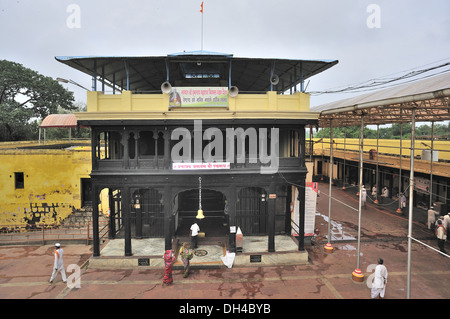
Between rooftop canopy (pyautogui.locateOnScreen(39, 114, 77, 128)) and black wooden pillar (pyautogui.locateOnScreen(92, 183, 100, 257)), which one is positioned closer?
black wooden pillar (pyautogui.locateOnScreen(92, 183, 100, 257))

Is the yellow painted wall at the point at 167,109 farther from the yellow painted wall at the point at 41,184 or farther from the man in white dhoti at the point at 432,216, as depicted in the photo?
the man in white dhoti at the point at 432,216

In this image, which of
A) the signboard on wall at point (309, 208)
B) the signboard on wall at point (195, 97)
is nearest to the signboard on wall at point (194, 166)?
the signboard on wall at point (195, 97)

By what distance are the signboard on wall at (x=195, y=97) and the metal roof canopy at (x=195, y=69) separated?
2.38 ft

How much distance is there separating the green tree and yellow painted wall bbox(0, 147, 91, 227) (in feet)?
53.7

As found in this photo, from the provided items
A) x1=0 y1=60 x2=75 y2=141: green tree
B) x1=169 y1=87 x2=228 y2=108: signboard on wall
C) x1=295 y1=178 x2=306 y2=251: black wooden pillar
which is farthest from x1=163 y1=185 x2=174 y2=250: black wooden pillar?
x1=0 y1=60 x2=75 y2=141: green tree

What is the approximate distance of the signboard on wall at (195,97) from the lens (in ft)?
41.0

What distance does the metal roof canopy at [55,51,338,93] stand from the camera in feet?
40.6

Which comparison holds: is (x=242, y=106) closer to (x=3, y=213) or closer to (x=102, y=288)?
(x=102, y=288)

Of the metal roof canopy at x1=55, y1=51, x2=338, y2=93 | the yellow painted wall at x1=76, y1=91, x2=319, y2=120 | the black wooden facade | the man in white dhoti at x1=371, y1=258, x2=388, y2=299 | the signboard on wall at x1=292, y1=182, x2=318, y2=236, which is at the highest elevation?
the metal roof canopy at x1=55, y1=51, x2=338, y2=93

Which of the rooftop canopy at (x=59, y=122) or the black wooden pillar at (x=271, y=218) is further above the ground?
the rooftop canopy at (x=59, y=122)

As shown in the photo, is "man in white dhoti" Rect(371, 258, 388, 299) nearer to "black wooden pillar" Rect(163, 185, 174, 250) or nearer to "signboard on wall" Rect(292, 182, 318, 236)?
"signboard on wall" Rect(292, 182, 318, 236)

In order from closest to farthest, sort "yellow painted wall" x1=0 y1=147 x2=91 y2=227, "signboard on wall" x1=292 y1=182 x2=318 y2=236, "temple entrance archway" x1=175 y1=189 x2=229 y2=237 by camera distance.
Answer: "signboard on wall" x1=292 y1=182 x2=318 y2=236
"temple entrance archway" x1=175 y1=189 x2=229 y2=237
"yellow painted wall" x1=0 y1=147 x2=91 y2=227

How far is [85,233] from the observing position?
16578mm

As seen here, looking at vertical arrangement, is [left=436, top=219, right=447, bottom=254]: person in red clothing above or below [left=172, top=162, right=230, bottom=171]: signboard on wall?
below
